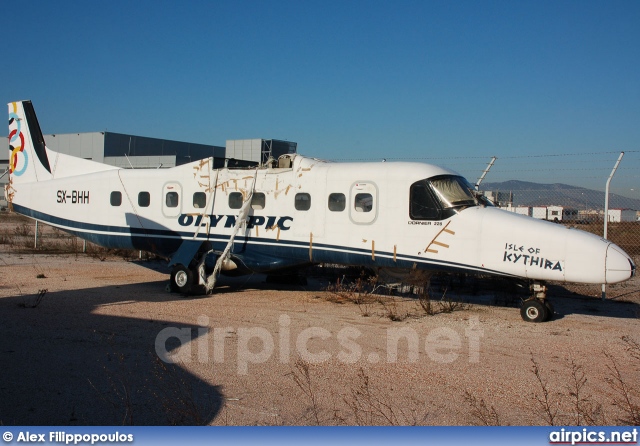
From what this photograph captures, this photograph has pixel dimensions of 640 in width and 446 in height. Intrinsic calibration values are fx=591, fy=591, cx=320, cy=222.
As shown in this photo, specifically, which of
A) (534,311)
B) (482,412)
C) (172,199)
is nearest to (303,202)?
(172,199)

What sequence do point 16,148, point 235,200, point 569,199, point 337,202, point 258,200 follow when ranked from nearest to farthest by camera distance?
point 337,202 → point 258,200 → point 235,200 → point 569,199 → point 16,148

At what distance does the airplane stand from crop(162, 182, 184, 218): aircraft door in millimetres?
27

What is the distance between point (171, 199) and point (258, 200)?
254 centimetres

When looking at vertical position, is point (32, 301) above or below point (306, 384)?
below

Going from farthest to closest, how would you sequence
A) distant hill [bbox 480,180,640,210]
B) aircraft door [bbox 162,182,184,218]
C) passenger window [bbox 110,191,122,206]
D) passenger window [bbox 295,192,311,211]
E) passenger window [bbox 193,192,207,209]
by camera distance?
distant hill [bbox 480,180,640,210] → passenger window [bbox 110,191,122,206] → aircraft door [bbox 162,182,184,218] → passenger window [bbox 193,192,207,209] → passenger window [bbox 295,192,311,211]

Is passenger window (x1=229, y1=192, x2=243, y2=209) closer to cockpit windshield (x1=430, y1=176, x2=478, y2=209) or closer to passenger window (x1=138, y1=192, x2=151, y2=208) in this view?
passenger window (x1=138, y1=192, x2=151, y2=208)

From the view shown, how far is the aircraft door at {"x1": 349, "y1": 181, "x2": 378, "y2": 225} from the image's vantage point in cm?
1252

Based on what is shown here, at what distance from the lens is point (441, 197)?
11.9 meters

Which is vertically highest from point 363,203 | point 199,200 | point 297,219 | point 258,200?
point 363,203

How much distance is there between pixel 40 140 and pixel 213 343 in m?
11.5

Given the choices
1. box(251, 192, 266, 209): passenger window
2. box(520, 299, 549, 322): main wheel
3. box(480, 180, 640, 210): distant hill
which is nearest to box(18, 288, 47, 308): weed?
box(251, 192, 266, 209): passenger window

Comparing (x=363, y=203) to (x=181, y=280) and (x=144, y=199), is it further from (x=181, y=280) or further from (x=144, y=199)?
(x=144, y=199)

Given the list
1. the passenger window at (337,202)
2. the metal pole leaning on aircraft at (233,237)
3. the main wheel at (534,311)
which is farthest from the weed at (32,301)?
the main wheel at (534,311)

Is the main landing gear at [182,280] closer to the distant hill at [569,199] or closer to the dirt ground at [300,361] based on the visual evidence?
the dirt ground at [300,361]
